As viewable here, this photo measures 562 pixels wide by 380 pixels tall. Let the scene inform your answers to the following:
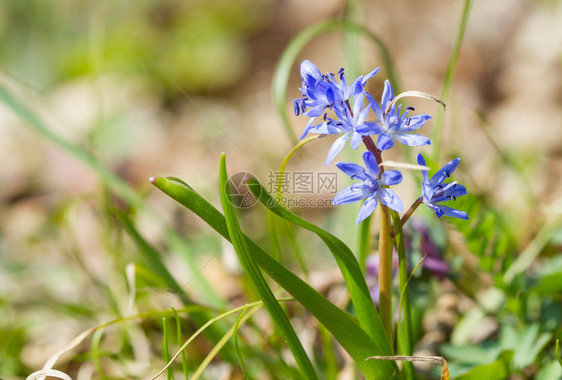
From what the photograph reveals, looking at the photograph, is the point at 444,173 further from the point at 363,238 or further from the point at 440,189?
the point at 363,238

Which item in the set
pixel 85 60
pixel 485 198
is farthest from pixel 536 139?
pixel 85 60

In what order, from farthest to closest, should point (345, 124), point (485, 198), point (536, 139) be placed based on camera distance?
point (536, 139) < point (485, 198) < point (345, 124)

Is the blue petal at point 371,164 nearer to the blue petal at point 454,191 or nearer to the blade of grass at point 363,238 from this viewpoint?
the blue petal at point 454,191

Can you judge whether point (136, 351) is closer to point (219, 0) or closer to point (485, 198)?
point (485, 198)

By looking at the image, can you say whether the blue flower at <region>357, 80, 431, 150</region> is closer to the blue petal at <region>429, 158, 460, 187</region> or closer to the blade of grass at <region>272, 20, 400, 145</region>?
the blue petal at <region>429, 158, 460, 187</region>

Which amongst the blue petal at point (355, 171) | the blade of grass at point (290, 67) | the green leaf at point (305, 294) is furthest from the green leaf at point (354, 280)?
the blade of grass at point (290, 67)

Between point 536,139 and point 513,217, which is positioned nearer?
point 513,217

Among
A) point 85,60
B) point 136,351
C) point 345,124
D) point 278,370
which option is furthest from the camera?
point 85,60
